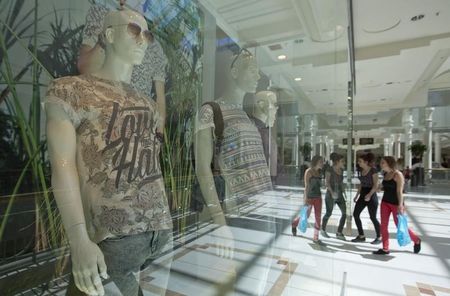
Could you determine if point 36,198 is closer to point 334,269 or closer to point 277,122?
point 277,122

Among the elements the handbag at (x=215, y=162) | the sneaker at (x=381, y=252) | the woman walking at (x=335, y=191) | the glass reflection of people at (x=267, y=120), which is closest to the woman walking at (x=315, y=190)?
the woman walking at (x=335, y=191)

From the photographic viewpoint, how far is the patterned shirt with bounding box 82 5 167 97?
674 mm

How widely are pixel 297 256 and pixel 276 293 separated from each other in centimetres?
78

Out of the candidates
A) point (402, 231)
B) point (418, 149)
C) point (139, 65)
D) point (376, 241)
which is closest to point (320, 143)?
point (402, 231)

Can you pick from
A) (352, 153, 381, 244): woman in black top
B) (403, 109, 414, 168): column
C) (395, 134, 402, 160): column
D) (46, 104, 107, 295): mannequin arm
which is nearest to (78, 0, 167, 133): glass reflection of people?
(46, 104, 107, 295): mannequin arm

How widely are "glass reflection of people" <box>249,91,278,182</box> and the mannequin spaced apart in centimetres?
8

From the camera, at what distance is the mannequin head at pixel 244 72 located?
1202 millimetres

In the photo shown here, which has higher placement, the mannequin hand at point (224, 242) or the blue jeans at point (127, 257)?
the blue jeans at point (127, 257)

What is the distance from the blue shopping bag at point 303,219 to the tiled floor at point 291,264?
3.6 inches

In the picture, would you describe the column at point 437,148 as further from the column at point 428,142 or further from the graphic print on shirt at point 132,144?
the graphic print on shirt at point 132,144

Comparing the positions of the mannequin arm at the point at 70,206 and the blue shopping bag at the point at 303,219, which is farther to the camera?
the blue shopping bag at the point at 303,219

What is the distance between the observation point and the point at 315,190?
10.9 feet

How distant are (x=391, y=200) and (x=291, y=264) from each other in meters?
2.22

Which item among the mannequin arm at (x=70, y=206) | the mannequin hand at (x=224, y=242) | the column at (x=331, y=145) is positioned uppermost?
the column at (x=331, y=145)
